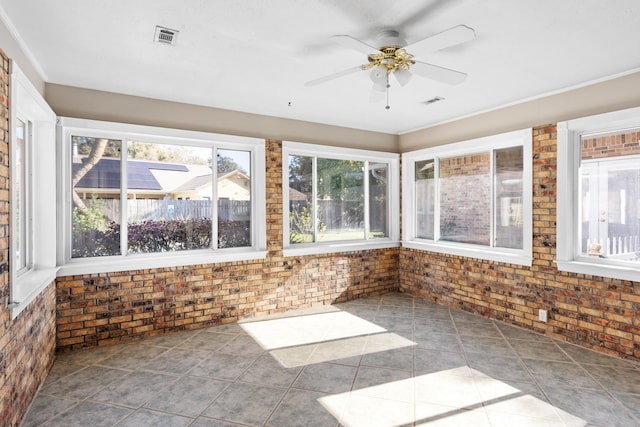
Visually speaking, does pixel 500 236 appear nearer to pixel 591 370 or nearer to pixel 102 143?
pixel 591 370

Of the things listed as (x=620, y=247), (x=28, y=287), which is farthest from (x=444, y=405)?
(x=28, y=287)

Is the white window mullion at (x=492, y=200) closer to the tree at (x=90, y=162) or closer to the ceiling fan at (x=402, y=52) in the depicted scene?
the ceiling fan at (x=402, y=52)

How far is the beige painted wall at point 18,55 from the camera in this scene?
92.2 inches

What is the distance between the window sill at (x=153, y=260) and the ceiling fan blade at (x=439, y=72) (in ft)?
9.65

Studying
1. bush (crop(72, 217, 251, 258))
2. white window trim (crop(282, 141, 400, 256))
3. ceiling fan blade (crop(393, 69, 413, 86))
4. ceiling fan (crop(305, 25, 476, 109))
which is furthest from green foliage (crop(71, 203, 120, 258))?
ceiling fan blade (crop(393, 69, 413, 86))

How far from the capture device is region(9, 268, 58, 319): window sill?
2.27 meters

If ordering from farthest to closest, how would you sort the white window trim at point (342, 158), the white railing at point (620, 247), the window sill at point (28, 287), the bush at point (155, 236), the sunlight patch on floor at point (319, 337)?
the white window trim at point (342, 158) < the bush at point (155, 236) < the sunlight patch on floor at point (319, 337) < the white railing at point (620, 247) < the window sill at point (28, 287)

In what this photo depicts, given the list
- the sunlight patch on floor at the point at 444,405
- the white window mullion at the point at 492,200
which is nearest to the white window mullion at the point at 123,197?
the sunlight patch on floor at the point at 444,405

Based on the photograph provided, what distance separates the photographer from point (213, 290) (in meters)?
4.37

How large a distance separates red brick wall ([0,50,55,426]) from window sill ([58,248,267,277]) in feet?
2.58

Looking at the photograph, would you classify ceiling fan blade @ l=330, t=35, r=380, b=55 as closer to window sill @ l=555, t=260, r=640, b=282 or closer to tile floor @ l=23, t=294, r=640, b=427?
tile floor @ l=23, t=294, r=640, b=427

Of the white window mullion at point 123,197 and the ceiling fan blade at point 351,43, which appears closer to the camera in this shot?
the ceiling fan blade at point 351,43

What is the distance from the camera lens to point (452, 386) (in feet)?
9.55

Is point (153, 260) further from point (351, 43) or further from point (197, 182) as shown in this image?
point (351, 43)
